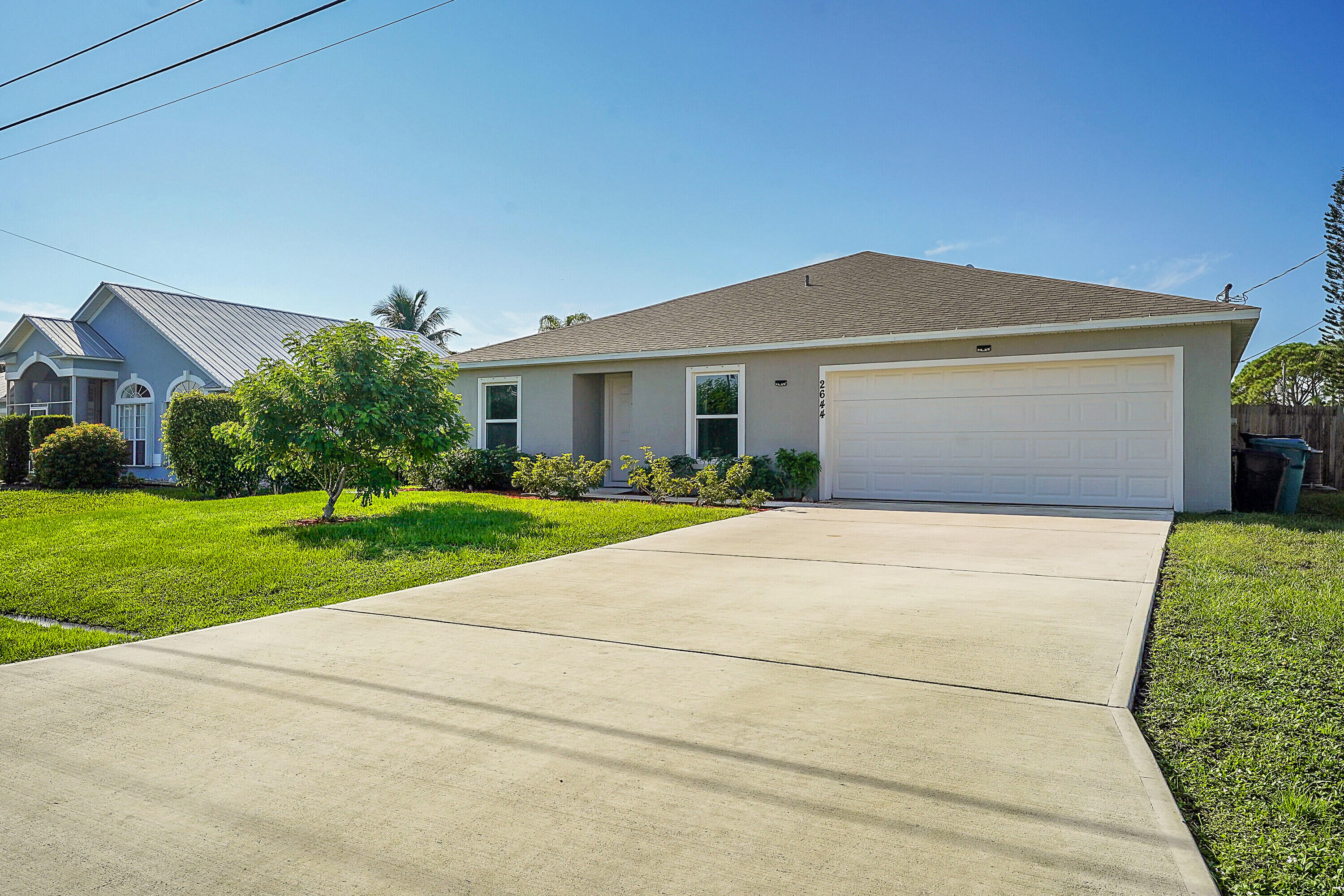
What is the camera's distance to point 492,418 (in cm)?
1599

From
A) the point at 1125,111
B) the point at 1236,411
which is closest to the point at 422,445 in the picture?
the point at 1125,111

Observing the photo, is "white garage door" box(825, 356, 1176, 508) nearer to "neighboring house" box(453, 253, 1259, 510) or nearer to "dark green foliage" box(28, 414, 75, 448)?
"neighboring house" box(453, 253, 1259, 510)

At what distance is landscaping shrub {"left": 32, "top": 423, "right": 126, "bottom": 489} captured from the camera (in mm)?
16188

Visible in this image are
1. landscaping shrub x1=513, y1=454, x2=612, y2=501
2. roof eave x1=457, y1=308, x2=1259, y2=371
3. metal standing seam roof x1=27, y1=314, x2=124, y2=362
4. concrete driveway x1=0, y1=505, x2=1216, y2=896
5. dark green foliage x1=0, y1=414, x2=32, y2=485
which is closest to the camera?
concrete driveway x1=0, y1=505, x2=1216, y2=896

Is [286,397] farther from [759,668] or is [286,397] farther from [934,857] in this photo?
[934,857]

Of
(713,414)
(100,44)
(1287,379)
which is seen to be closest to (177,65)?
(100,44)

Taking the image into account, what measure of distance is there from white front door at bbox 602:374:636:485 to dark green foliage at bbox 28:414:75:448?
1269cm

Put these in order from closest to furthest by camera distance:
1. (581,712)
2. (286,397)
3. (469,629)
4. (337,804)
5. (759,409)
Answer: (337,804), (581,712), (469,629), (286,397), (759,409)

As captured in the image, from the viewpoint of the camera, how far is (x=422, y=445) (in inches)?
398

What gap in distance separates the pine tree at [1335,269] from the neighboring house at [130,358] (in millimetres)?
22965

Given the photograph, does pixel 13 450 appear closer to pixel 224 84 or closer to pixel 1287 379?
pixel 224 84

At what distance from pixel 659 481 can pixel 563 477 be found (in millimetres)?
1578

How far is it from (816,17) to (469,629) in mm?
10747

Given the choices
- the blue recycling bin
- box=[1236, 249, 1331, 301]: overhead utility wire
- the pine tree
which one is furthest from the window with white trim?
the pine tree
